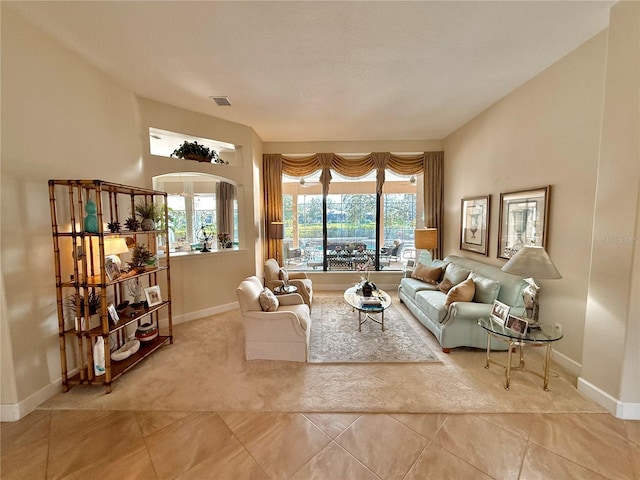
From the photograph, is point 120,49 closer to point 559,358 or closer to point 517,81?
point 517,81

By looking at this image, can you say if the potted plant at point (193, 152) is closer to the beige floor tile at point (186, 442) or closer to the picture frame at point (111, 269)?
the picture frame at point (111, 269)

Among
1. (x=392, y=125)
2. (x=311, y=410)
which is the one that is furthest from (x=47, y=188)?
(x=392, y=125)

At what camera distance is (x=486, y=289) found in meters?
3.35

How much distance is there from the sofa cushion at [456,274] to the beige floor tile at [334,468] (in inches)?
119

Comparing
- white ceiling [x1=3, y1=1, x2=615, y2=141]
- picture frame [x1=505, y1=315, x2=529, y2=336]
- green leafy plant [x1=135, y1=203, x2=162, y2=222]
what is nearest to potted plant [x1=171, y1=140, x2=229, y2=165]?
white ceiling [x1=3, y1=1, x2=615, y2=141]

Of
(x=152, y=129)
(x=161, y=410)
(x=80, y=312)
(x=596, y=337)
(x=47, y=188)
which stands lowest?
(x=161, y=410)

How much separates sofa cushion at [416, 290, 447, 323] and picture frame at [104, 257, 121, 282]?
12.3ft

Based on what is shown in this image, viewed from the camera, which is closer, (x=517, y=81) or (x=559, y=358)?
(x=559, y=358)

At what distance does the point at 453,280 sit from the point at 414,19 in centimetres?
337

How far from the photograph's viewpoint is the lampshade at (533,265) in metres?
2.48

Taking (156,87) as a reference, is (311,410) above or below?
below

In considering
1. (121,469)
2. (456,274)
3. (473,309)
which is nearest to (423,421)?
(473,309)

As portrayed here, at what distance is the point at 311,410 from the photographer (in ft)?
7.31

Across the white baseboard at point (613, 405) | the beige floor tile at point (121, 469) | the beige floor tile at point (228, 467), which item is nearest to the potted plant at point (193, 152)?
the beige floor tile at point (121, 469)
